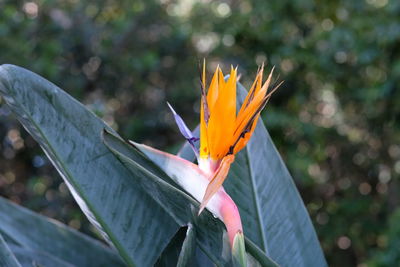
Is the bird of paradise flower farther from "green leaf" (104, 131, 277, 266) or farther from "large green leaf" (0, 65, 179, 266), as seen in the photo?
"large green leaf" (0, 65, 179, 266)

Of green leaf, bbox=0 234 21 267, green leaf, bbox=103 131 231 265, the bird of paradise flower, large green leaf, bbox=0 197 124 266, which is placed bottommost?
large green leaf, bbox=0 197 124 266

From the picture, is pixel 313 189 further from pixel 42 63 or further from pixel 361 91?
pixel 42 63

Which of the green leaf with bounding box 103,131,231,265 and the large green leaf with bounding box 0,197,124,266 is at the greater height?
the green leaf with bounding box 103,131,231,265

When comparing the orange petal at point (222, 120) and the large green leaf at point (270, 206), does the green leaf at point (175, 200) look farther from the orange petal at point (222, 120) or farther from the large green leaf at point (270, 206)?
the large green leaf at point (270, 206)

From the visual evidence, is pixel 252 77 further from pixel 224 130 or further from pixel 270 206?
pixel 224 130

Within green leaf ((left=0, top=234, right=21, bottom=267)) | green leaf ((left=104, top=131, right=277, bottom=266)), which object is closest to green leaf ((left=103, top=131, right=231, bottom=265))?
green leaf ((left=104, top=131, right=277, bottom=266))

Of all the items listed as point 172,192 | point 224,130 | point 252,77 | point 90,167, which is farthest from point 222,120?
point 252,77

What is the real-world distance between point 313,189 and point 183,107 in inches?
27.8

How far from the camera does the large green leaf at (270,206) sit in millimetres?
1051

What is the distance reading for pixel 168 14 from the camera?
262 centimetres

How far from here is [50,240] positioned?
43.9 inches

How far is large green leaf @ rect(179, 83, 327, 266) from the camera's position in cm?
105

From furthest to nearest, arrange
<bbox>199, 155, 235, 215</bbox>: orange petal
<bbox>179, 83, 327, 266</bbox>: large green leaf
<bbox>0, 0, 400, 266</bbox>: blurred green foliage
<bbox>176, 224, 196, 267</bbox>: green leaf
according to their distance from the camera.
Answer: <bbox>0, 0, 400, 266</bbox>: blurred green foliage < <bbox>179, 83, 327, 266</bbox>: large green leaf < <bbox>176, 224, 196, 267</bbox>: green leaf < <bbox>199, 155, 235, 215</bbox>: orange petal

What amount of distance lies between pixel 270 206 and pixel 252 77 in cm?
154
